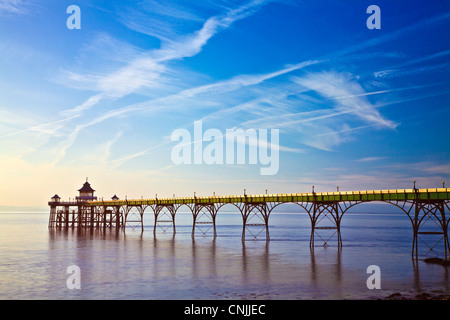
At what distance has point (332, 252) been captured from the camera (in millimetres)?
50906

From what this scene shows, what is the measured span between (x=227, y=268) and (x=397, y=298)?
Answer: 1676 centimetres

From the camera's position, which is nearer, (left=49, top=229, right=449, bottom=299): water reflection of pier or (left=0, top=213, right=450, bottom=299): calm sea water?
(left=0, top=213, right=450, bottom=299): calm sea water

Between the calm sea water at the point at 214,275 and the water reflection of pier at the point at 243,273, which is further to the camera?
the water reflection of pier at the point at 243,273

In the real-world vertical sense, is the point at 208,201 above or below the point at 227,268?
above

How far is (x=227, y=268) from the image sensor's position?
3759 cm

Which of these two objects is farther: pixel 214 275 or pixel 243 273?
pixel 243 273

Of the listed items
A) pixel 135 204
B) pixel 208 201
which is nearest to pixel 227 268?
pixel 208 201
